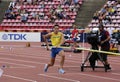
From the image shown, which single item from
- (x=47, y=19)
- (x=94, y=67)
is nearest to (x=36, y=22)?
(x=47, y=19)

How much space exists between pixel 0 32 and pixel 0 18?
22.9 ft

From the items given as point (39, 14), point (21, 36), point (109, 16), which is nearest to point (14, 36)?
point (21, 36)

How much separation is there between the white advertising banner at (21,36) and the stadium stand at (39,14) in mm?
3015

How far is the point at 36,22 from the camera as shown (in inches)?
1612

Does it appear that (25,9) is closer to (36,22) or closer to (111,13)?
(36,22)

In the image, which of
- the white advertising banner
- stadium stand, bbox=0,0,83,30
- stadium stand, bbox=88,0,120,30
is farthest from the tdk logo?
stadium stand, bbox=88,0,120,30

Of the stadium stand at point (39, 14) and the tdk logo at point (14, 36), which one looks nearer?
the tdk logo at point (14, 36)

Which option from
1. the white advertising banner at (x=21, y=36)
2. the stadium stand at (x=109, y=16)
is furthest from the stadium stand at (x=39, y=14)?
the white advertising banner at (x=21, y=36)

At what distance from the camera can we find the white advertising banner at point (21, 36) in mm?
36500

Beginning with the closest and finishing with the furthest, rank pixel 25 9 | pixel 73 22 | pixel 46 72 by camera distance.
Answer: pixel 46 72 < pixel 73 22 < pixel 25 9

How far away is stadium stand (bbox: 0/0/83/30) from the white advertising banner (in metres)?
3.01

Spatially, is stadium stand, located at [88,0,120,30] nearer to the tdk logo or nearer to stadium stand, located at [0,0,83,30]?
stadium stand, located at [0,0,83,30]

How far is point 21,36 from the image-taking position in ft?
120

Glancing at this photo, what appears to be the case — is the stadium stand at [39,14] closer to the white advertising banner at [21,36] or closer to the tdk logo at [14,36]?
the white advertising banner at [21,36]
